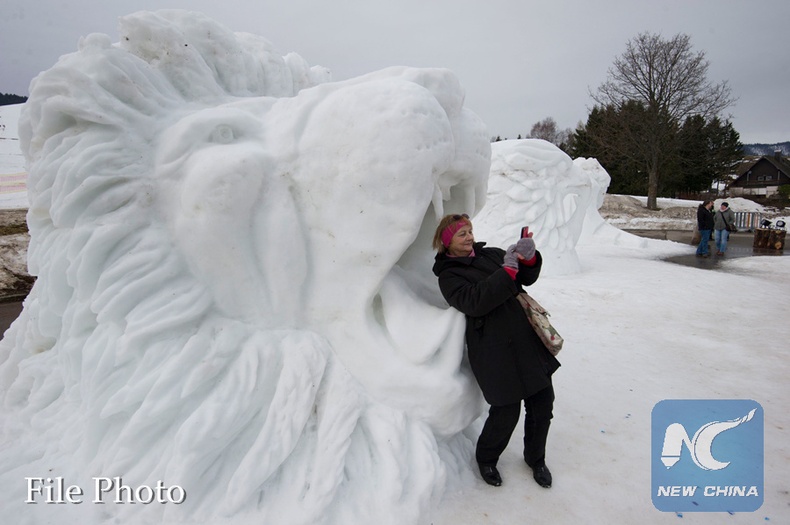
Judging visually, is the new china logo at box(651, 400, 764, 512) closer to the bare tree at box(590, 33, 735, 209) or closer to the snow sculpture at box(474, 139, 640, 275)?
the snow sculpture at box(474, 139, 640, 275)

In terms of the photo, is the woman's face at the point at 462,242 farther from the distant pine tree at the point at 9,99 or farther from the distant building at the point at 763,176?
the distant building at the point at 763,176

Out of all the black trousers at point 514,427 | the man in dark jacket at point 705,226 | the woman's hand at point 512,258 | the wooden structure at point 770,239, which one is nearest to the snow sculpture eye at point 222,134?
the woman's hand at point 512,258

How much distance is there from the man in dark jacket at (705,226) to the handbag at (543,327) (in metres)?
8.97

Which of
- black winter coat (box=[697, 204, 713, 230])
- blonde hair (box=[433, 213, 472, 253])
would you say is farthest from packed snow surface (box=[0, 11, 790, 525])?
black winter coat (box=[697, 204, 713, 230])

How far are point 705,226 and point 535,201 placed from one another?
5.27m

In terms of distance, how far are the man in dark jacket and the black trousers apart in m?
8.99

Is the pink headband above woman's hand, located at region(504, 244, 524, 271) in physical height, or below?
above

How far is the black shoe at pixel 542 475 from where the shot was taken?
1920 millimetres

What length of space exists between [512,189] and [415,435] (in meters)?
5.43

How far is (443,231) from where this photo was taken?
6.47ft

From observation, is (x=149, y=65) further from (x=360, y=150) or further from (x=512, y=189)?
(x=512, y=189)

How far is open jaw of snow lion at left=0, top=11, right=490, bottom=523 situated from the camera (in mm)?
1646

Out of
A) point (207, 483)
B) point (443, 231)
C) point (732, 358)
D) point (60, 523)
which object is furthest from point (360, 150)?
point (732, 358)

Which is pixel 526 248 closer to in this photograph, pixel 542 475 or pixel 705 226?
pixel 542 475
